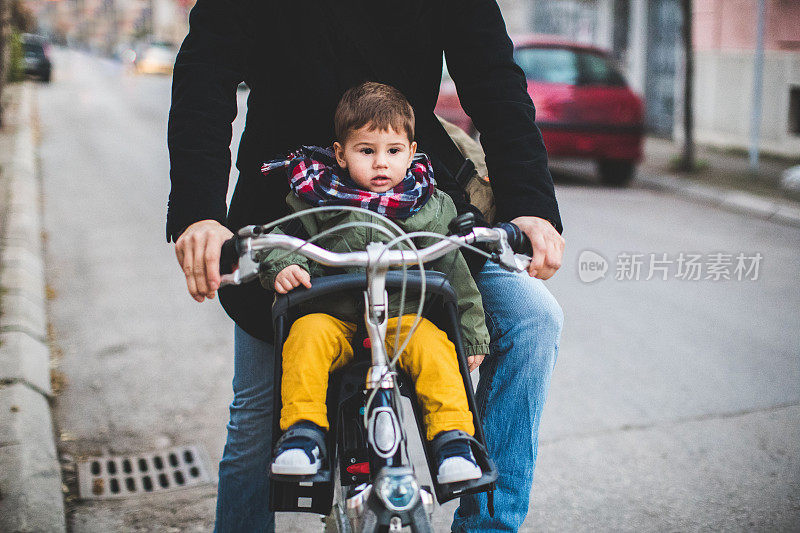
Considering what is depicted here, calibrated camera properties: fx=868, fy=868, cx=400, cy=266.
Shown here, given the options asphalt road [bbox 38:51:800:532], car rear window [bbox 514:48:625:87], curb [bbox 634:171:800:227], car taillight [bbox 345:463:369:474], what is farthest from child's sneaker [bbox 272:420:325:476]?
car rear window [bbox 514:48:625:87]

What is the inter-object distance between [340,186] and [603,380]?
2.92 m

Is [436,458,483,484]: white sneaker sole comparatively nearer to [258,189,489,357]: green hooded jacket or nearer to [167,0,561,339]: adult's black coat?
[258,189,489,357]: green hooded jacket

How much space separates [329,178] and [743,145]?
13511mm

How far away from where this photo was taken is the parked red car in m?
10.4

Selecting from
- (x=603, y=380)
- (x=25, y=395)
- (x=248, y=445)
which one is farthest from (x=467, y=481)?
(x=603, y=380)

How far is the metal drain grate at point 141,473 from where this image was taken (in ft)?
11.0

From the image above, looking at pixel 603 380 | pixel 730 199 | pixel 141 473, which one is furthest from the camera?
pixel 730 199

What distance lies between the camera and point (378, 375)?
1.70 m

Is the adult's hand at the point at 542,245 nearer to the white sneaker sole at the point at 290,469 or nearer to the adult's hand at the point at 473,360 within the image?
the adult's hand at the point at 473,360

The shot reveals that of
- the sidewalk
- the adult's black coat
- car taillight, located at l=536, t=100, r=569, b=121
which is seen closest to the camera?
the adult's black coat

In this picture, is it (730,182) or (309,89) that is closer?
(309,89)

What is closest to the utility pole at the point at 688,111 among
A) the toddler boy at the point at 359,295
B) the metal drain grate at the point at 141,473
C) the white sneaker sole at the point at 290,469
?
the metal drain grate at the point at 141,473

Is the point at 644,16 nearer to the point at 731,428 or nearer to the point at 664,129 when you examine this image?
the point at 664,129

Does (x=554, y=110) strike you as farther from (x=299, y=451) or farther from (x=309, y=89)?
(x=299, y=451)
